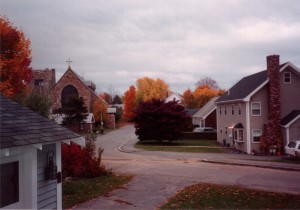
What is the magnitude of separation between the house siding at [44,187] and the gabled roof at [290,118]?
87.4ft

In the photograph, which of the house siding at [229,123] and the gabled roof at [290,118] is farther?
the house siding at [229,123]

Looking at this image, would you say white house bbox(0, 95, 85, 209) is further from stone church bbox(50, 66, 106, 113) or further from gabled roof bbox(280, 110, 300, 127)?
stone church bbox(50, 66, 106, 113)

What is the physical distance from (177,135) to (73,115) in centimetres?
2303

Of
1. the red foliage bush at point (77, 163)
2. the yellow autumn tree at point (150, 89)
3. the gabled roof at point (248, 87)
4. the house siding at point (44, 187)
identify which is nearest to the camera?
the house siding at point (44, 187)

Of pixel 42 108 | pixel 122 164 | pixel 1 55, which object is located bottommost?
pixel 122 164

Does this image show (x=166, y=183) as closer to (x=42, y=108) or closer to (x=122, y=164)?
(x=122, y=164)

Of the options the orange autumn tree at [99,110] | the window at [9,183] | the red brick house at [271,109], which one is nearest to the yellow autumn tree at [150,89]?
the orange autumn tree at [99,110]

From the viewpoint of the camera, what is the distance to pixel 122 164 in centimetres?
2692

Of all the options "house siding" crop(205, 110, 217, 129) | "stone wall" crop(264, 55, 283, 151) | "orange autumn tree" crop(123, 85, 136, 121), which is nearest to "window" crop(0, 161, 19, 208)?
"stone wall" crop(264, 55, 283, 151)

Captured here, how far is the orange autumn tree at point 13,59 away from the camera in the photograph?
2975 cm

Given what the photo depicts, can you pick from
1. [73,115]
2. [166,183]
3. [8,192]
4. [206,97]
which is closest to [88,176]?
[166,183]

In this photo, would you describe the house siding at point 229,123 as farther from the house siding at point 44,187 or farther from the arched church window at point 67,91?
the arched church window at point 67,91

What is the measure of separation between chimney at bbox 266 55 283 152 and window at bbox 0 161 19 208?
2892 cm

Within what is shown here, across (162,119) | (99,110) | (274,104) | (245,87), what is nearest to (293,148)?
(274,104)
